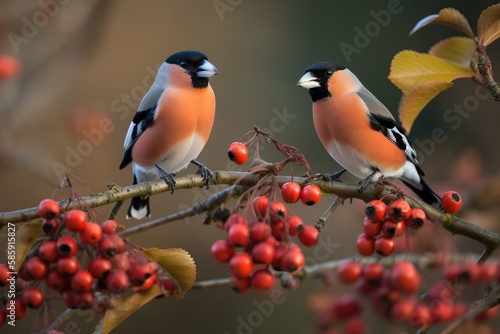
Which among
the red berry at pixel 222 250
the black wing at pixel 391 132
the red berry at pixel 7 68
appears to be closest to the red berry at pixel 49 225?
the red berry at pixel 222 250

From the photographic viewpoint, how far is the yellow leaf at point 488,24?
142cm

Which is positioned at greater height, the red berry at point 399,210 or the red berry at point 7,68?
the red berry at point 7,68

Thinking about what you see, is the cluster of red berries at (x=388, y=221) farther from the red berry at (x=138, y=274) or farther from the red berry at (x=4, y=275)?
the red berry at (x=4, y=275)

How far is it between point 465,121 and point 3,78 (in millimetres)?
3593

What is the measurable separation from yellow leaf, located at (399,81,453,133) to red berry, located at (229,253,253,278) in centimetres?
48

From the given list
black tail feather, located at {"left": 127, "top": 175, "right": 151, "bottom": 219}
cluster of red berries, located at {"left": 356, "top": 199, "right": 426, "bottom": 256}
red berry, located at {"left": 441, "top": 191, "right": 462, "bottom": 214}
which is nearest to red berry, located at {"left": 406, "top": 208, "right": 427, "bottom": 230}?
cluster of red berries, located at {"left": 356, "top": 199, "right": 426, "bottom": 256}

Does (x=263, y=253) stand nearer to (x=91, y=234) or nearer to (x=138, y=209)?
(x=91, y=234)

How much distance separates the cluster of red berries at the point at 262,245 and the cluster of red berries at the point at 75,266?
0.23m

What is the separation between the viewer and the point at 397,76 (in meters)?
1.45

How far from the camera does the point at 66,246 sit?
1.37 meters

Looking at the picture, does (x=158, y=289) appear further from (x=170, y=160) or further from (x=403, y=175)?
(x=403, y=175)

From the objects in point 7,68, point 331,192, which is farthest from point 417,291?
point 7,68

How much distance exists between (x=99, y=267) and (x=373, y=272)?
96cm

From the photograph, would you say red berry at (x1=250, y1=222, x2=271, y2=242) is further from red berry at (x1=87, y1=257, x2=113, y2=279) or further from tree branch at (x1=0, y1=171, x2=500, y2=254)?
red berry at (x1=87, y1=257, x2=113, y2=279)
